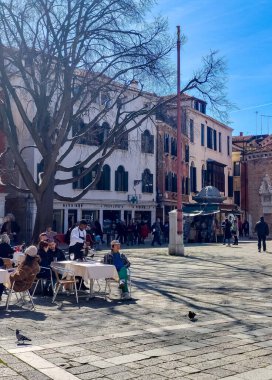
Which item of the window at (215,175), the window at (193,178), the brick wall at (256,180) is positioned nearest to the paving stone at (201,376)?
the brick wall at (256,180)

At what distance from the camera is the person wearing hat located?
10617 mm

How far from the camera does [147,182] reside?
44312 millimetres

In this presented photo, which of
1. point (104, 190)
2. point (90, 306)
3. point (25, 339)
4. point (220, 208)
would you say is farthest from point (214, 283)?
point (104, 190)

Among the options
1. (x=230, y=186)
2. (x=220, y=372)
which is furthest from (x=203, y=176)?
(x=220, y=372)

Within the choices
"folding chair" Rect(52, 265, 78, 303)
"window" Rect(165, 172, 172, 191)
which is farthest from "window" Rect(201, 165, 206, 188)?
"folding chair" Rect(52, 265, 78, 303)

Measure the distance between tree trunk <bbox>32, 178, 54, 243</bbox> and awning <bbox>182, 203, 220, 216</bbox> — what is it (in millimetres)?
18955

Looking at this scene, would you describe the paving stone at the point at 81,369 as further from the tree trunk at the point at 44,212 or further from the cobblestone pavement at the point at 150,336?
the tree trunk at the point at 44,212

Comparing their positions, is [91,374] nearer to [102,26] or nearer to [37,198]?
[37,198]

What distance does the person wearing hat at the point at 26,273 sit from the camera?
34.8 feet

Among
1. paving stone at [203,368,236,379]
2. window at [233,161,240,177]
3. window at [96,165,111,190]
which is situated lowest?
paving stone at [203,368,236,379]

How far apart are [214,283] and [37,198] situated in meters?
5.45

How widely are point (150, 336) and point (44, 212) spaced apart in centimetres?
887

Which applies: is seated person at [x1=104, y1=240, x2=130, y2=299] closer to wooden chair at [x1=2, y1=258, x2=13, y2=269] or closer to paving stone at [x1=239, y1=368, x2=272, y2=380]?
wooden chair at [x1=2, y1=258, x2=13, y2=269]

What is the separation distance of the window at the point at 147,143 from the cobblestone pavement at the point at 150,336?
92.4 feet
